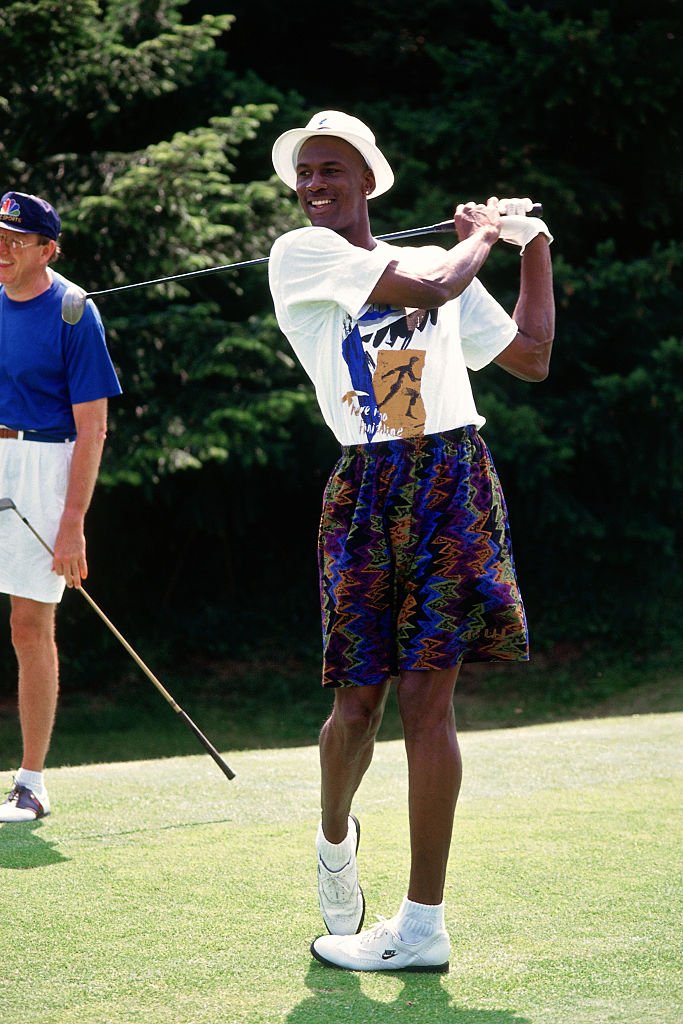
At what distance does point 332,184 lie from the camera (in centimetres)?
322

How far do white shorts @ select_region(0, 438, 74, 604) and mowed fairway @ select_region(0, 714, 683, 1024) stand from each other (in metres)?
A: 0.81

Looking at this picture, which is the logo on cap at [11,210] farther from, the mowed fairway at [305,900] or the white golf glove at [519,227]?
the mowed fairway at [305,900]

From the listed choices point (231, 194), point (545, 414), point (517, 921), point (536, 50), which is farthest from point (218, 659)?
point (517, 921)

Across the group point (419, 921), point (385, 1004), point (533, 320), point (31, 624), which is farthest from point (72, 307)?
point (385, 1004)

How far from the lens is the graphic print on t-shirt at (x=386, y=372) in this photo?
3070 mm

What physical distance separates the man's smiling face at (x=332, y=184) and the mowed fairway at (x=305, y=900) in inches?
67.9

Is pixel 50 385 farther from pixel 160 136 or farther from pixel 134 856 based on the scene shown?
pixel 160 136

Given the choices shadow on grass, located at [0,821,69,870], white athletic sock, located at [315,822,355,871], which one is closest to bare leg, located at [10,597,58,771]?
shadow on grass, located at [0,821,69,870]

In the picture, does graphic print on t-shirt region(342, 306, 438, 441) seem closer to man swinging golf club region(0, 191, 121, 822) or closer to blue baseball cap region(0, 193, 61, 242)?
man swinging golf club region(0, 191, 121, 822)

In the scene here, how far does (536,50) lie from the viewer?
11.0m

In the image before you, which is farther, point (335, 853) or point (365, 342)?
point (335, 853)

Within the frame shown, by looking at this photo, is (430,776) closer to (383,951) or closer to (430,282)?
(383,951)

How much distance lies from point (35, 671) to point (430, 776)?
6.86 feet

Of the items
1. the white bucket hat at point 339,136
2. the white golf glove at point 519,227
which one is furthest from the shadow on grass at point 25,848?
the white golf glove at point 519,227
